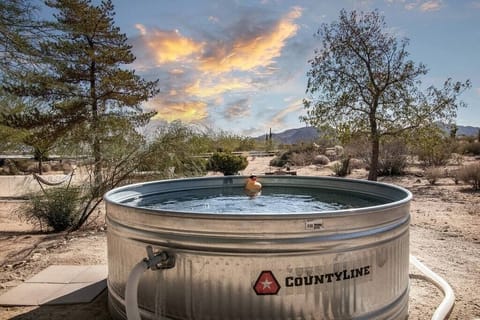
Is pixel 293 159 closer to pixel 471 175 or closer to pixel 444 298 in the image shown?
pixel 471 175

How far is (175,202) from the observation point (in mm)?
5121

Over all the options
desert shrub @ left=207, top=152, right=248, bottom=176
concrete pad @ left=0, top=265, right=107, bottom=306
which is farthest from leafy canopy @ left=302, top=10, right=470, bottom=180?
concrete pad @ left=0, top=265, right=107, bottom=306

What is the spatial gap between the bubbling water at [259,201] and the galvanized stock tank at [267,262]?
5.51 ft

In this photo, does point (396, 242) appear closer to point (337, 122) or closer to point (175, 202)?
point (175, 202)

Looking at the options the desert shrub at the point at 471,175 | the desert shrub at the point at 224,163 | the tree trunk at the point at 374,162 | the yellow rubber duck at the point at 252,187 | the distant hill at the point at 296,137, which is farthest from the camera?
the distant hill at the point at 296,137

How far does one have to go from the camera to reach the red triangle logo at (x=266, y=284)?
246 cm

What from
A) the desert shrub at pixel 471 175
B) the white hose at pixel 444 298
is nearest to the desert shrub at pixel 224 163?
the desert shrub at pixel 471 175

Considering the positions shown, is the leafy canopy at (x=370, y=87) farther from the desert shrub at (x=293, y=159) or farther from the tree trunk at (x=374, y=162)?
the desert shrub at (x=293, y=159)

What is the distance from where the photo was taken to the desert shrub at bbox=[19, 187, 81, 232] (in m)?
7.31

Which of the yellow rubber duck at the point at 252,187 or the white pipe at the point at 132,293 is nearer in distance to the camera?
the white pipe at the point at 132,293

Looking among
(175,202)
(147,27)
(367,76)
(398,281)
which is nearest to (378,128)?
(367,76)

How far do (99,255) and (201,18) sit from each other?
520 cm

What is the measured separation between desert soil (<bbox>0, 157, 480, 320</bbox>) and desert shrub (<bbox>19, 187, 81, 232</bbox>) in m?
0.31

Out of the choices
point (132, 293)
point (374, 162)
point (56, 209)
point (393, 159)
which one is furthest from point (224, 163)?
point (132, 293)
